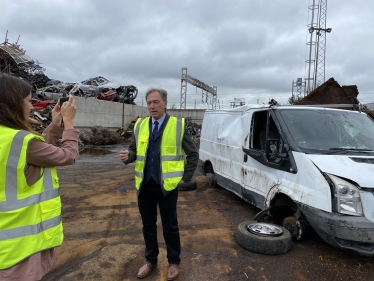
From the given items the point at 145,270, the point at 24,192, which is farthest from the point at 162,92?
the point at 145,270

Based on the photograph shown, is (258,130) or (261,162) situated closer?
(261,162)

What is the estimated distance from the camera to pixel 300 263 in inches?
141

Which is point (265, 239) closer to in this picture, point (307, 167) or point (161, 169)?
point (307, 167)

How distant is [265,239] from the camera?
3.78 m

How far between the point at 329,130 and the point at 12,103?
4108 millimetres

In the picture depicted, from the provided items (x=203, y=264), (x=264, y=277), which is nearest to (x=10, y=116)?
Answer: (x=203, y=264)

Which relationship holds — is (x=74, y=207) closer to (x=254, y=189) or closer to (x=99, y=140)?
(x=254, y=189)

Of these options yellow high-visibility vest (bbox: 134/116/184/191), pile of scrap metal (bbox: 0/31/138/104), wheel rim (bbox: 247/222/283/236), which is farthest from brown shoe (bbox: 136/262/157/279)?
pile of scrap metal (bbox: 0/31/138/104)

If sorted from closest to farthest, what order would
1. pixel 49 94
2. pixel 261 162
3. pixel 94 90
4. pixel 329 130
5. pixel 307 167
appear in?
pixel 307 167 → pixel 329 130 → pixel 261 162 → pixel 49 94 → pixel 94 90

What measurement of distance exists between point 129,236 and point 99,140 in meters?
16.0

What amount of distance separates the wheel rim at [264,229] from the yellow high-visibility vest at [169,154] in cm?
160

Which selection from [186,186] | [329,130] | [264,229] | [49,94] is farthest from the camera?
[49,94]

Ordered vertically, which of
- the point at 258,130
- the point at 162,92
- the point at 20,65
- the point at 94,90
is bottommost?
the point at 258,130

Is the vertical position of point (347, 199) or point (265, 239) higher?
point (347, 199)
